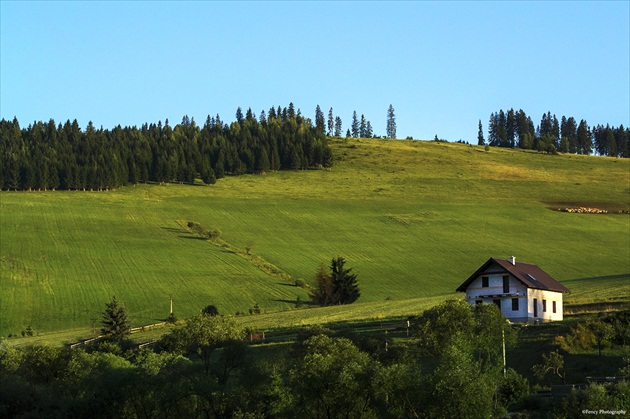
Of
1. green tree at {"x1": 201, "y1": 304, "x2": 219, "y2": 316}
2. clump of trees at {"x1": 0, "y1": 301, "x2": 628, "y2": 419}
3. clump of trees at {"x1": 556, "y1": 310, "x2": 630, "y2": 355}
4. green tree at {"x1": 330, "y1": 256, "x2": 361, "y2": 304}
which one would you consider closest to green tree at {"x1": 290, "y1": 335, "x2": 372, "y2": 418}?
clump of trees at {"x1": 0, "y1": 301, "x2": 628, "y2": 419}

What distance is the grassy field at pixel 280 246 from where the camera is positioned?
110562 millimetres

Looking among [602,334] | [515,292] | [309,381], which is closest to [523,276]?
[515,292]

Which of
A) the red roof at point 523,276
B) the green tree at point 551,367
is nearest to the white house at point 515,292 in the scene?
the red roof at point 523,276

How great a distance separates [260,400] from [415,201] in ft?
436

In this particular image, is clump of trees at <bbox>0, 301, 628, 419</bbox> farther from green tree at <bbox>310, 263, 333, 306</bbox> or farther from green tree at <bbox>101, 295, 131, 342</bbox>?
green tree at <bbox>310, 263, 333, 306</bbox>

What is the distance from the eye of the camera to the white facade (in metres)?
84.2

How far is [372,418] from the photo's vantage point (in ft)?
169

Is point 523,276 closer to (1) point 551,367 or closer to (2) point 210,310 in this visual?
(1) point 551,367

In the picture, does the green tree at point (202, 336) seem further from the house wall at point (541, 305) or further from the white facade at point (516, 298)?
the house wall at point (541, 305)

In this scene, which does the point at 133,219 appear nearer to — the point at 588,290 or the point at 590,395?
the point at 588,290

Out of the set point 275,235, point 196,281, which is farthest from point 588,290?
point 275,235

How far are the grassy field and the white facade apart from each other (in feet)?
18.0

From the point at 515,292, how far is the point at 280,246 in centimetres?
6670

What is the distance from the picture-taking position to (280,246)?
485 ft
